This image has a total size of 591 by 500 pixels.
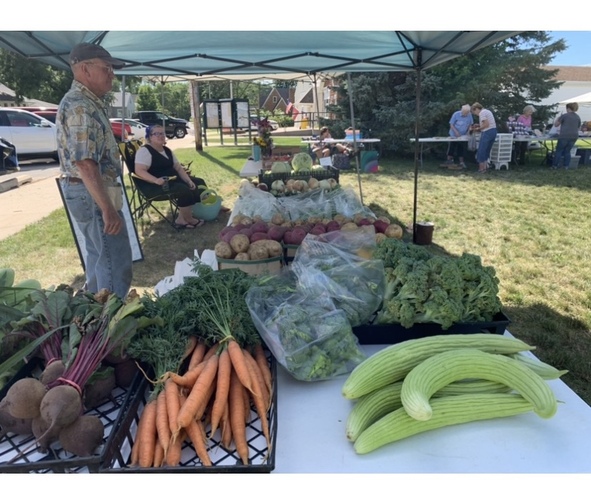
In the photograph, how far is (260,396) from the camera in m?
1.23

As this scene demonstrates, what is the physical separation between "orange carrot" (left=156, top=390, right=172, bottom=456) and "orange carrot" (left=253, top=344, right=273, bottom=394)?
329 mm

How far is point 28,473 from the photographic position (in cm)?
103

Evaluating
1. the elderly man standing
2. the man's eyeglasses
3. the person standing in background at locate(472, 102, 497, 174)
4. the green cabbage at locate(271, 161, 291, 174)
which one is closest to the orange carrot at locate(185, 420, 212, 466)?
the elderly man standing

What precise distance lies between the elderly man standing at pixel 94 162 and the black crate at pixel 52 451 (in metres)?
1.56

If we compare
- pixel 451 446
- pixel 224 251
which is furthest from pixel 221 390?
pixel 224 251

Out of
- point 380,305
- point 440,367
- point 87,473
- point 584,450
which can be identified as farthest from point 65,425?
point 584,450

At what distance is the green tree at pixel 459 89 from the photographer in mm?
12578

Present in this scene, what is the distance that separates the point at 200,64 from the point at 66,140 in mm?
3657

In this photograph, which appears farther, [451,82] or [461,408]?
[451,82]

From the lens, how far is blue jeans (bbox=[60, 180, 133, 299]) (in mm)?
2773

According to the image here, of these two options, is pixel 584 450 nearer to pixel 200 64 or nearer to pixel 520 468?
pixel 520 468

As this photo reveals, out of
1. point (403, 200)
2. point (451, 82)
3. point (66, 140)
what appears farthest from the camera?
point (451, 82)

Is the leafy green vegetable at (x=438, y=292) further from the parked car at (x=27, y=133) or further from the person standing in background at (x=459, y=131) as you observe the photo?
the parked car at (x=27, y=133)

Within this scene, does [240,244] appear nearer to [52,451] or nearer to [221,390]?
[221,390]
